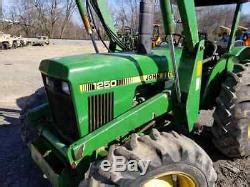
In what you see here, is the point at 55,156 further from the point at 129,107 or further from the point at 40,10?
the point at 40,10

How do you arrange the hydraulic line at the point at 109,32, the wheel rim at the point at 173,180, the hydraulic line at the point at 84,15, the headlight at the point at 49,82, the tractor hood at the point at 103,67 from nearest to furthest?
the wheel rim at the point at 173,180 → the tractor hood at the point at 103,67 → the headlight at the point at 49,82 → the hydraulic line at the point at 84,15 → the hydraulic line at the point at 109,32

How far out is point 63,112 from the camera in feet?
12.0

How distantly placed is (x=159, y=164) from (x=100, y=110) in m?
0.82

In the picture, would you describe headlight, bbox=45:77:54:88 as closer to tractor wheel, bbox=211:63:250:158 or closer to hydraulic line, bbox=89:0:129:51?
hydraulic line, bbox=89:0:129:51

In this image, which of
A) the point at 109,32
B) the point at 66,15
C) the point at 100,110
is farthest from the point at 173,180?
the point at 66,15

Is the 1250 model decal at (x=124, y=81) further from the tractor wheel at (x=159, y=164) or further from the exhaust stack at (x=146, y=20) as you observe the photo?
the tractor wheel at (x=159, y=164)

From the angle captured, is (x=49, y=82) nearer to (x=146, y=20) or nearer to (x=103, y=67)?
(x=103, y=67)

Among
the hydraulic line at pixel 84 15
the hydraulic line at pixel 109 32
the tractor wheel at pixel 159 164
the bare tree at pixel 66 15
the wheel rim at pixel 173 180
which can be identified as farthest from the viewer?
the bare tree at pixel 66 15

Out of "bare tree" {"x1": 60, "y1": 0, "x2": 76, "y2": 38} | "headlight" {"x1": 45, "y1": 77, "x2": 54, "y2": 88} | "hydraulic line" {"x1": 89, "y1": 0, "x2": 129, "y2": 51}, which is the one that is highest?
"hydraulic line" {"x1": 89, "y1": 0, "x2": 129, "y2": 51}

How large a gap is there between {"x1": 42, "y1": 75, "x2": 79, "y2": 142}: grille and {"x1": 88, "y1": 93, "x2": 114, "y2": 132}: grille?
0.56 feet

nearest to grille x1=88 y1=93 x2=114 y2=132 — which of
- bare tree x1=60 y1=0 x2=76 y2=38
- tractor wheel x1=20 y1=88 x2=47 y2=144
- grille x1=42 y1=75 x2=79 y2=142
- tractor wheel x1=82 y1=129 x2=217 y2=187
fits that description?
grille x1=42 y1=75 x2=79 y2=142

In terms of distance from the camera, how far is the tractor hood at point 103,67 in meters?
3.34

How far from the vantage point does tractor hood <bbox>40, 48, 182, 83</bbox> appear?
3.34m

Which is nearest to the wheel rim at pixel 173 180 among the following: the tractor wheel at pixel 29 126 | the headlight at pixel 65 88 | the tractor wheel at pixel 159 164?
the tractor wheel at pixel 159 164
